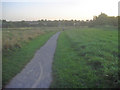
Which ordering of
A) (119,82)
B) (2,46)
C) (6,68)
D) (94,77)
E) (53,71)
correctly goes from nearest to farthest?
(119,82) < (94,77) < (53,71) < (6,68) < (2,46)

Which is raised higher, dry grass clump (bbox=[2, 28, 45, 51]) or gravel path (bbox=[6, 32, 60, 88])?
dry grass clump (bbox=[2, 28, 45, 51])

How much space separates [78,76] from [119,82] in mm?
1446

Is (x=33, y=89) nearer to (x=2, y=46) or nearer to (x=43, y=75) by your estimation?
(x=43, y=75)

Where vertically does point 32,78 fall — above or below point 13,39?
below

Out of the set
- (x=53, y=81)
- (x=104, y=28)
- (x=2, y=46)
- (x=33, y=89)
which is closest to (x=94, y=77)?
(x=53, y=81)

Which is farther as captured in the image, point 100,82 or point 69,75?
point 69,75

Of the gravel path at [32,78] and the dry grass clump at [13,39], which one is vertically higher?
the dry grass clump at [13,39]

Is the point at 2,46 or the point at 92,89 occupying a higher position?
the point at 2,46

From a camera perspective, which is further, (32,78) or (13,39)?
(13,39)

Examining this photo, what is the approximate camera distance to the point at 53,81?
17.7ft

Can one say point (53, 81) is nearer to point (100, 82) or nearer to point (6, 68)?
point (100, 82)

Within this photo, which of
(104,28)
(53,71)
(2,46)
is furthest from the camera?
(104,28)

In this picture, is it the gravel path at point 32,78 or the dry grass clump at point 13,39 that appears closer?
the gravel path at point 32,78

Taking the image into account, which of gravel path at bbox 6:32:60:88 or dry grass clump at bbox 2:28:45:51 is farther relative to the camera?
dry grass clump at bbox 2:28:45:51
